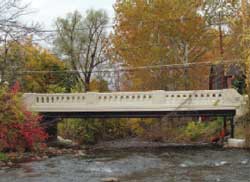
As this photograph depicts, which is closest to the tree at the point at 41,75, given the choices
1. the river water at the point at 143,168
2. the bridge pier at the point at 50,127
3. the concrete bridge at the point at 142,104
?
the bridge pier at the point at 50,127

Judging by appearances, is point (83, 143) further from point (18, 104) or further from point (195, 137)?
point (18, 104)

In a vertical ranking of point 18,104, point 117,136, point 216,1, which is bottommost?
point 117,136

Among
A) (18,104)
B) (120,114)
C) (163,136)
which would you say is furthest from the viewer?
(163,136)

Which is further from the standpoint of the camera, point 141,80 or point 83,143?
point 141,80

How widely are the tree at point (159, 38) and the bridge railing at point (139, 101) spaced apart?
7898 millimetres

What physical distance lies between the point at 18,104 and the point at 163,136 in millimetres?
14232

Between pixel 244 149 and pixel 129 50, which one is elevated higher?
pixel 129 50

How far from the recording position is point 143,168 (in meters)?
17.2

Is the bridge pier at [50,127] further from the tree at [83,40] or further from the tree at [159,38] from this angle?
the tree at [83,40]

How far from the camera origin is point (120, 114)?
27.5m

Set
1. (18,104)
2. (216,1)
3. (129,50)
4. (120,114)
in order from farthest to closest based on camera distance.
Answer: (129,50), (120,114), (18,104), (216,1)

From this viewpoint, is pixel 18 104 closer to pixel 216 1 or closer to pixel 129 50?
pixel 216 1

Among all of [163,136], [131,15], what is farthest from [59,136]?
[131,15]

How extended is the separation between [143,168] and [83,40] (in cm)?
3378
